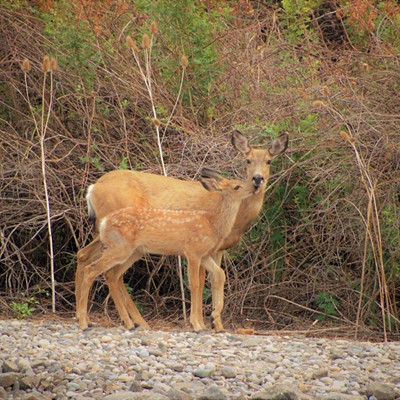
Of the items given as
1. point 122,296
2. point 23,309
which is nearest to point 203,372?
point 122,296

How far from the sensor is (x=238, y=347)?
850 cm

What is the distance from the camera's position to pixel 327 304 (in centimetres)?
1066

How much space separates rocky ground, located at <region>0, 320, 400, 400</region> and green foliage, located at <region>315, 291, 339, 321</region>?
5.15 feet

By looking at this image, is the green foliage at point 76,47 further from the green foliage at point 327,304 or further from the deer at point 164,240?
the green foliage at point 327,304

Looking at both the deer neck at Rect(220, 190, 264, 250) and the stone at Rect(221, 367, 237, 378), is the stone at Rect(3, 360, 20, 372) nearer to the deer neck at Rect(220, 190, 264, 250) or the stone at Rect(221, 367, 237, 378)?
the stone at Rect(221, 367, 237, 378)

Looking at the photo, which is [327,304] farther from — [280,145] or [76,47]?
[76,47]

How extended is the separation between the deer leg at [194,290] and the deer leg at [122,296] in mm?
568

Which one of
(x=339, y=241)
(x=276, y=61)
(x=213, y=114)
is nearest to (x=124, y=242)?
(x=339, y=241)

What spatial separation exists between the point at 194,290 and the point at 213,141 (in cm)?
250

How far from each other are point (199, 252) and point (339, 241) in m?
1.85

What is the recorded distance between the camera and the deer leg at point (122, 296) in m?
9.66

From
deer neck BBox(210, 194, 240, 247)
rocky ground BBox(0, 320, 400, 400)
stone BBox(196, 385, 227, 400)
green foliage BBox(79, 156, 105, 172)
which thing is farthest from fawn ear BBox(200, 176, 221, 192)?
stone BBox(196, 385, 227, 400)

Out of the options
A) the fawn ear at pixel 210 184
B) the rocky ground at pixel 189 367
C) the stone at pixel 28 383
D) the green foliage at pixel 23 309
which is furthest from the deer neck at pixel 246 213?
the stone at pixel 28 383

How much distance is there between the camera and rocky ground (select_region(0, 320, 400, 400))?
726 cm
